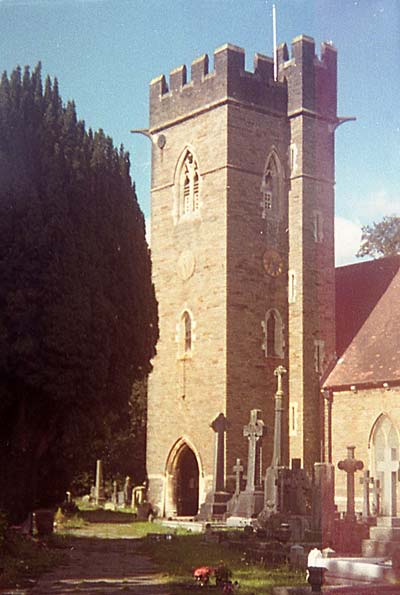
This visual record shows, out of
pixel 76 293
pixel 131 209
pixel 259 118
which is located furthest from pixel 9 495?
pixel 259 118

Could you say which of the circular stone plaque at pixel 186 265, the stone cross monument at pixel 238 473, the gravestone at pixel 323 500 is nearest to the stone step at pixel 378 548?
the gravestone at pixel 323 500

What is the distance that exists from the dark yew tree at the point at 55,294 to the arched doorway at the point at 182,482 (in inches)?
426

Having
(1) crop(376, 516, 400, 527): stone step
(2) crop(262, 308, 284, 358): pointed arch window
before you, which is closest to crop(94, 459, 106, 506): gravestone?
(2) crop(262, 308, 284, 358): pointed arch window

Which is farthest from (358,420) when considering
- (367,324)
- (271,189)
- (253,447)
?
(271,189)

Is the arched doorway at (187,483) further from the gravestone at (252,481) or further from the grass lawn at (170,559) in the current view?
the grass lawn at (170,559)

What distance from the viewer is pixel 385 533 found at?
56.1ft

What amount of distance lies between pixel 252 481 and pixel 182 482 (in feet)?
17.7

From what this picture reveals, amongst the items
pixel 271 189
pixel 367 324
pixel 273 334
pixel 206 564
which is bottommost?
pixel 206 564

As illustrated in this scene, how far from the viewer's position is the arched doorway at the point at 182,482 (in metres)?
29.8

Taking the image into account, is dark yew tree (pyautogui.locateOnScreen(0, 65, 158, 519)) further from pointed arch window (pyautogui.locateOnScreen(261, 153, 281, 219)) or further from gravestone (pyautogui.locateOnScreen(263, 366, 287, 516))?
pointed arch window (pyautogui.locateOnScreen(261, 153, 281, 219))

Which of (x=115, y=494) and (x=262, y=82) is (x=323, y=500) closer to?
(x=262, y=82)

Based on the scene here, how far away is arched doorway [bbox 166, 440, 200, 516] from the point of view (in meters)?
29.8

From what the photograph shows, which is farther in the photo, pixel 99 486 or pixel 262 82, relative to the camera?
→ pixel 99 486

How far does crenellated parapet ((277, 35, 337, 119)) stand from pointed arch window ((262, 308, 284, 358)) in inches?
238
